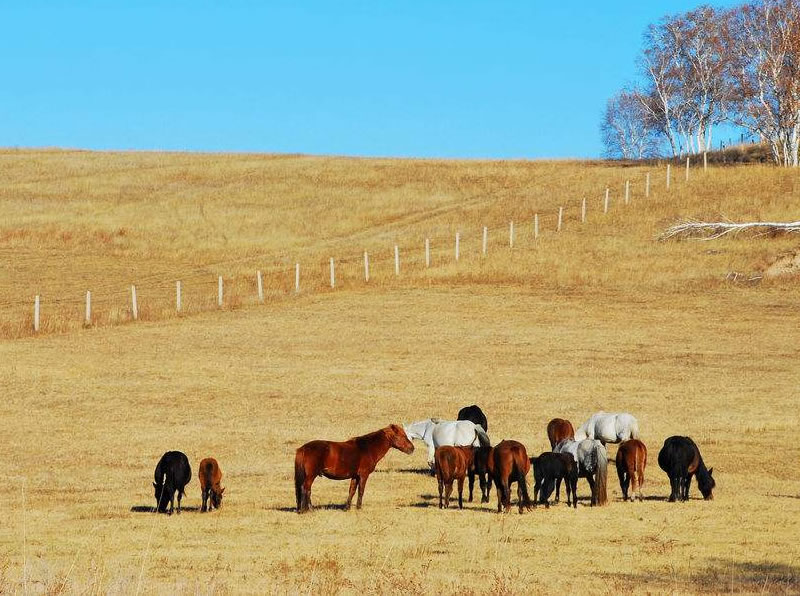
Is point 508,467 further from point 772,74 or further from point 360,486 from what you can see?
point 772,74

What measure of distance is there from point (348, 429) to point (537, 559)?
13.4 metres

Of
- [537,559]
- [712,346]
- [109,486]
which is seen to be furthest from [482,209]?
[537,559]

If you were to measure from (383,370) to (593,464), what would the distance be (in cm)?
1713

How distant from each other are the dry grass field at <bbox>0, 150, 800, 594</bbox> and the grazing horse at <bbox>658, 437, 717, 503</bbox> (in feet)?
1.26

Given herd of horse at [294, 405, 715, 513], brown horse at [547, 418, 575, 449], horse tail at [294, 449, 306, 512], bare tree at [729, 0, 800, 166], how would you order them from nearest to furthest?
horse tail at [294, 449, 306, 512] < herd of horse at [294, 405, 715, 513] < brown horse at [547, 418, 575, 449] < bare tree at [729, 0, 800, 166]

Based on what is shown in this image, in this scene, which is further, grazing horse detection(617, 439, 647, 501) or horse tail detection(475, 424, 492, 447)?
horse tail detection(475, 424, 492, 447)

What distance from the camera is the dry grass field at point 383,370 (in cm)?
1548

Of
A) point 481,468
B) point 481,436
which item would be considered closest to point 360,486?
point 481,468

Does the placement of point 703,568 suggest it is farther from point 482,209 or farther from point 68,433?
point 482,209

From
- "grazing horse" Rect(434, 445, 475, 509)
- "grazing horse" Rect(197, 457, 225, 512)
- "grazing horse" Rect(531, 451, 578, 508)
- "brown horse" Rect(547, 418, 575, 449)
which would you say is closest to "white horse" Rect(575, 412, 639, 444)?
"brown horse" Rect(547, 418, 575, 449)

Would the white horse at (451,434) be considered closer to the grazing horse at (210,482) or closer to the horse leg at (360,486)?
the horse leg at (360,486)

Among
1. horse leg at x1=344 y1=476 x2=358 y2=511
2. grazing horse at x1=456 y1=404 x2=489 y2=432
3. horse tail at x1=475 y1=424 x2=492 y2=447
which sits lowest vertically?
horse leg at x1=344 y1=476 x2=358 y2=511

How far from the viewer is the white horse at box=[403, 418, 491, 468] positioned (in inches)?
878

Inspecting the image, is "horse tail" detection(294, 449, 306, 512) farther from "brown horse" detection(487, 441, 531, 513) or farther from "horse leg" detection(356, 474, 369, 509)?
"brown horse" detection(487, 441, 531, 513)
